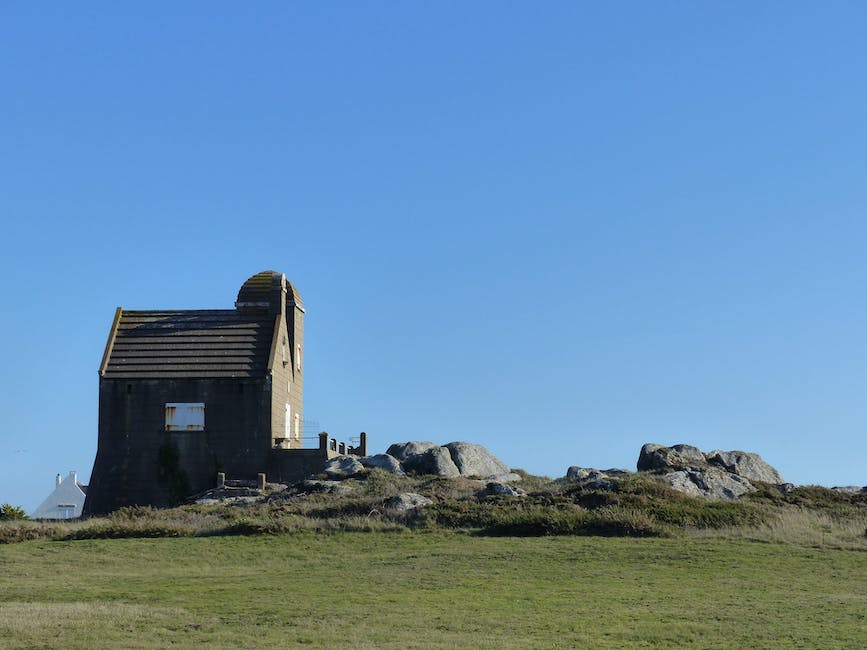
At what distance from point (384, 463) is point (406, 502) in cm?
1259

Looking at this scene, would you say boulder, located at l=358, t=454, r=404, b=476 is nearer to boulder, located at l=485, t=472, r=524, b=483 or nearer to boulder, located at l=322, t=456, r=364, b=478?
boulder, located at l=322, t=456, r=364, b=478

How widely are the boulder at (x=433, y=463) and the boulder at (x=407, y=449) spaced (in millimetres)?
636

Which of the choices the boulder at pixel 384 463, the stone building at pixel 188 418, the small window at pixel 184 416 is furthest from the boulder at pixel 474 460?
the small window at pixel 184 416

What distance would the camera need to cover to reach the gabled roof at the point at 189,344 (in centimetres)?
5638

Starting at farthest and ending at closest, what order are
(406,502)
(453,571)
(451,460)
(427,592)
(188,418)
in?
1. (188,418)
2. (451,460)
3. (406,502)
4. (453,571)
5. (427,592)

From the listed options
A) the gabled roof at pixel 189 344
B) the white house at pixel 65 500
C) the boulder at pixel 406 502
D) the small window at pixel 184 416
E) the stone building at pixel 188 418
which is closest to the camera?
the boulder at pixel 406 502

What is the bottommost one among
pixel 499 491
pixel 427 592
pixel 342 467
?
pixel 427 592

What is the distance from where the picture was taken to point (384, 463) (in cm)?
5238

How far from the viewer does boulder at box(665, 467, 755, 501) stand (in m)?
43.9

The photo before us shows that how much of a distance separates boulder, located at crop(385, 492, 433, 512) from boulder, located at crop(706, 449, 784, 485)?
17012 millimetres

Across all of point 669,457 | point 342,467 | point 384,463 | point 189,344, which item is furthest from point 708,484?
point 189,344

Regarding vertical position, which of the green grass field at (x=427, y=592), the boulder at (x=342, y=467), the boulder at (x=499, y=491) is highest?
the boulder at (x=342, y=467)

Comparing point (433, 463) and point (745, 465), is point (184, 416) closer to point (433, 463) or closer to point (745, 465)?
point (433, 463)

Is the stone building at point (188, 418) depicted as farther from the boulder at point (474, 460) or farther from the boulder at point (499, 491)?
the boulder at point (499, 491)
